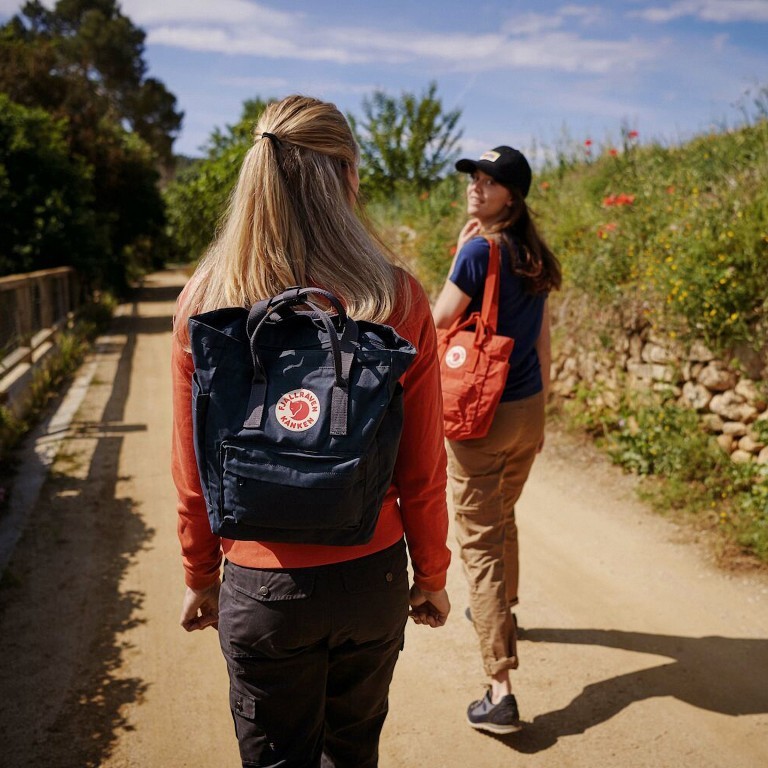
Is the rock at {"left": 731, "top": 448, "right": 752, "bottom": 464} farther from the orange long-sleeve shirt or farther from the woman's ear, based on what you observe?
the woman's ear

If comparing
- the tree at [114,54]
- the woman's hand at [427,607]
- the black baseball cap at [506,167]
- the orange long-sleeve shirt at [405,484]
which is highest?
the tree at [114,54]

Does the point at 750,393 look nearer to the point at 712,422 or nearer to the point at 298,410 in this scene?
the point at 712,422

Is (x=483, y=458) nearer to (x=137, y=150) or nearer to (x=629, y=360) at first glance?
(x=629, y=360)

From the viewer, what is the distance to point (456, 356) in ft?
9.63

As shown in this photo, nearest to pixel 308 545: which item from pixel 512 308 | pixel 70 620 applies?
pixel 512 308

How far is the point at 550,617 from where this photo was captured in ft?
12.5

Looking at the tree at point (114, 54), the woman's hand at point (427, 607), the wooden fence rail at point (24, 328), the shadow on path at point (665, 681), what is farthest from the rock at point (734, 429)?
the tree at point (114, 54)

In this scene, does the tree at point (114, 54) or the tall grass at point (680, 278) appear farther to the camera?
the tree at point (114, 54)

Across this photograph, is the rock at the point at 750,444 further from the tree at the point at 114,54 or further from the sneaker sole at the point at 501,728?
the tree at the point at 114,54

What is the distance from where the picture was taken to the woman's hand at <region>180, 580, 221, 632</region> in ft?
6.11

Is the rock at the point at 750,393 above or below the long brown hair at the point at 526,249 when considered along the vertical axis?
below

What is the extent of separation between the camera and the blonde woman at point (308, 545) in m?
1.59

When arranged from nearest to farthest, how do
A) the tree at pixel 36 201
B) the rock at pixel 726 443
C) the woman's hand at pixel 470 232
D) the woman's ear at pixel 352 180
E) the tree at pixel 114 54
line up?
the woman's ear at pixel 352 180 → the woman's hand at pixel 470 232 → the rock at pixel 726 443 → the tree at pixel 36 201 → the tree at pixel 114 54

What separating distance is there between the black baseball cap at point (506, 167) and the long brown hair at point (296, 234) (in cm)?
138
